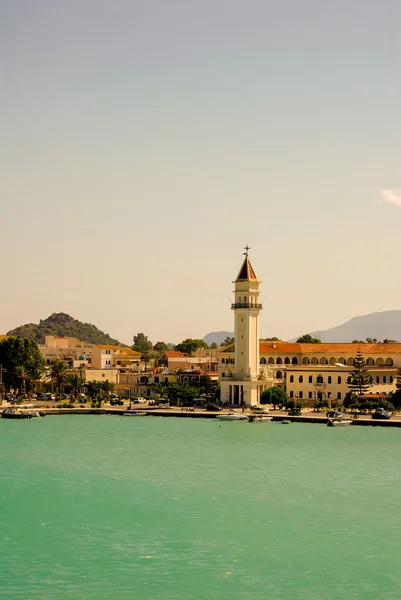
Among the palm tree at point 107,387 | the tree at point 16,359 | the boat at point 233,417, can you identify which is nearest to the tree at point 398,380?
the boat at point 233,417

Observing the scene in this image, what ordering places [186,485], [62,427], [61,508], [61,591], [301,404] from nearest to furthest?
[61,591], [61,508], [186,485], [62,427], [301,404]

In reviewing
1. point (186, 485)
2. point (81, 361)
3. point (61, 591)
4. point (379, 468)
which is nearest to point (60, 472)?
point (186, 485)

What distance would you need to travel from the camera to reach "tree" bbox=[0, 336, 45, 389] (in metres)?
105

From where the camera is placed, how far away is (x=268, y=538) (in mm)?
35844

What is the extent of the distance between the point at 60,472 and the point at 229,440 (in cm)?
1858

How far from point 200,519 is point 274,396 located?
2117 inches

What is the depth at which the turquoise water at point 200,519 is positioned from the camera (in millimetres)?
30328

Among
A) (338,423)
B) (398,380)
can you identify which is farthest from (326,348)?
(338,423)

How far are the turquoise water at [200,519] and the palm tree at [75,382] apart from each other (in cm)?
3973

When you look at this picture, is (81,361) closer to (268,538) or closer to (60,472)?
(60,472)

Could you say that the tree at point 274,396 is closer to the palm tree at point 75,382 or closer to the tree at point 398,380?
the tree at point 398,380

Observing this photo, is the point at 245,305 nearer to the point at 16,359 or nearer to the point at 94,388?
the point at 94,388

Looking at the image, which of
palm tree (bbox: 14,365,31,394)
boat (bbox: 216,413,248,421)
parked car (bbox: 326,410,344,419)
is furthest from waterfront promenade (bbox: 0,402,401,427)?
palm tree (bbox: 14,365,31,394)

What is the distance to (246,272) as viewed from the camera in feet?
315
